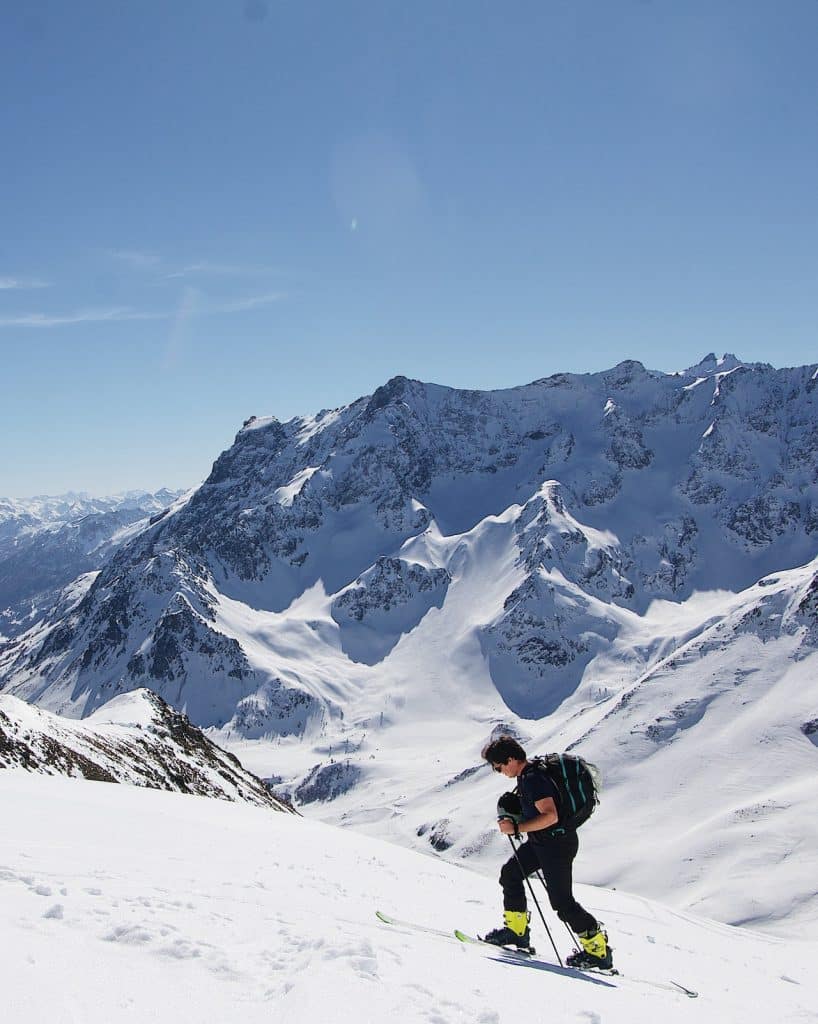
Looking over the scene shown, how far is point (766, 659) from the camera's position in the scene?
150 metres

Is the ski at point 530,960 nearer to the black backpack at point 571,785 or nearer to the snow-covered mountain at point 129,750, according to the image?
the black backpack at point 571,785

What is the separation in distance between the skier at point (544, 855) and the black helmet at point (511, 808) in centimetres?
7

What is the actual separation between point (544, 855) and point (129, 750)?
55.0 m

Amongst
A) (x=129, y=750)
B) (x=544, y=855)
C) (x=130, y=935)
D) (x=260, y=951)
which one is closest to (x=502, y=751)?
(x=544, y=855)

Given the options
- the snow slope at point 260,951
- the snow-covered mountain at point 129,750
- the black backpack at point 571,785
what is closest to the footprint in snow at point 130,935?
the snow slope at point 260,951

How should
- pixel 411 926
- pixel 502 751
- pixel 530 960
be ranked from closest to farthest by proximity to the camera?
pixel 530 960
pixel 411 926
pixel 502 751

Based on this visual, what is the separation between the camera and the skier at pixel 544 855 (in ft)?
33.7

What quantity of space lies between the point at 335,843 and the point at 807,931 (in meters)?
86.8

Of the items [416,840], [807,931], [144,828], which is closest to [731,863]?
[807,931]

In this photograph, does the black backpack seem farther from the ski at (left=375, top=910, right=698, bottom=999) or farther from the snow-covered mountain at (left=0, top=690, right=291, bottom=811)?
the snow-covered mountain at (left=0, top=690, right=291, bottom=811)

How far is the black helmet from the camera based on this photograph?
1049 centimetres

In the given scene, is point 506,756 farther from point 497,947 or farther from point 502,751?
point 497,947

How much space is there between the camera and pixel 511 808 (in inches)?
416

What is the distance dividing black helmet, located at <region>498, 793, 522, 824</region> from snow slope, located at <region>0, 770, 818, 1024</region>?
1.85m
